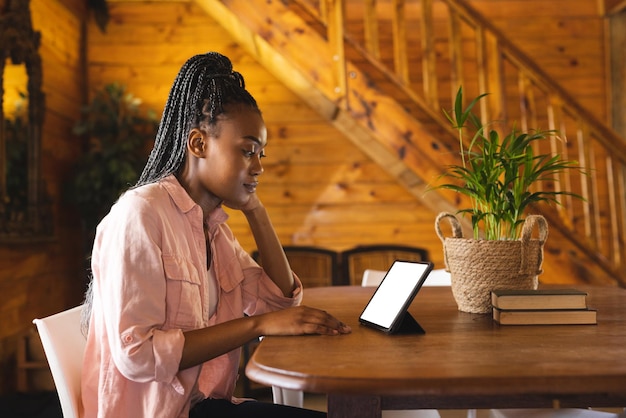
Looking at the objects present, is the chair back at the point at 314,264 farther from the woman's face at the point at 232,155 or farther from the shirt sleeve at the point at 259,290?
the woman's face at the point at 232,155

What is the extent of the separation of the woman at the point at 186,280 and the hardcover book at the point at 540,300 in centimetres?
36

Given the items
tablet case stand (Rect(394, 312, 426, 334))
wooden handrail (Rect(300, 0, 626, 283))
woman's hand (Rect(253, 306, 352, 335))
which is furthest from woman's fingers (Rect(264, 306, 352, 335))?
wooden handrail (Rect(300, 0, 626, 283))

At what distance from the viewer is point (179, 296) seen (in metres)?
1.20

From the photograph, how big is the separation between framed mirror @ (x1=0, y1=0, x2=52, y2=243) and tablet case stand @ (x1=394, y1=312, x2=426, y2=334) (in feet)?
8.38

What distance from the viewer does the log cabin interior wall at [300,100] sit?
14.8 ft

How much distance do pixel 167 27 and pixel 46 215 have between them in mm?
1699

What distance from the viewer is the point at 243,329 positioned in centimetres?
116

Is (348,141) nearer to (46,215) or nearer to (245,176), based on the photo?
(46,215)

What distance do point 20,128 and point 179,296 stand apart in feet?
8.85

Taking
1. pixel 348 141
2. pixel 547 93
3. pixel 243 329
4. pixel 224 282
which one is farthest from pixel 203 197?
pixel 348 141

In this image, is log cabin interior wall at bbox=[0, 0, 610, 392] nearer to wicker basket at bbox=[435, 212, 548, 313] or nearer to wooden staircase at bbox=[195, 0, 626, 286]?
wooden staircase at bbox=[195, 0, 626, 286]

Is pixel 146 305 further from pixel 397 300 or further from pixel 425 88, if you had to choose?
pixel 425 88

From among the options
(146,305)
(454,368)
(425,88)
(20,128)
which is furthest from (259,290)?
(20,128)

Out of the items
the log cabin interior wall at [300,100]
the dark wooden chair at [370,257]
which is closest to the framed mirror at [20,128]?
the log cabin interior wall at [300,100]
